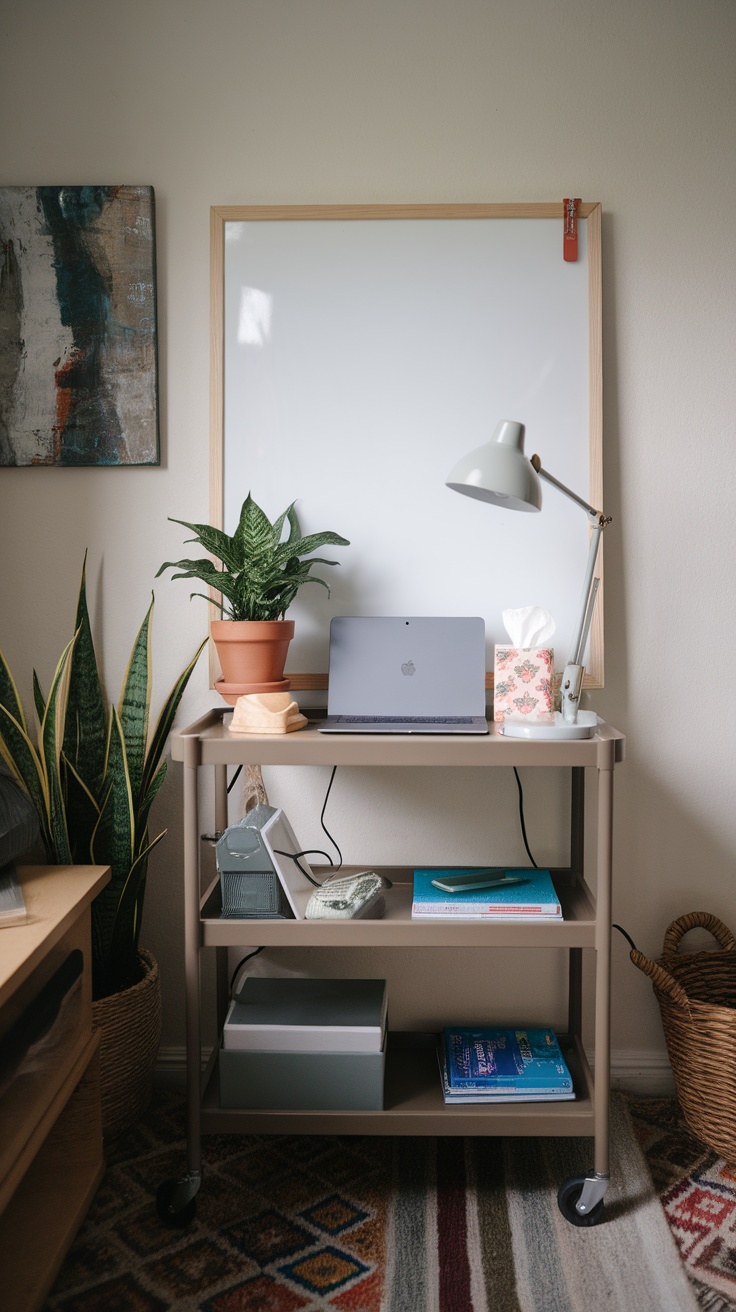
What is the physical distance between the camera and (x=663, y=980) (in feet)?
5.58

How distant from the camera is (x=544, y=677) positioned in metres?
1.59

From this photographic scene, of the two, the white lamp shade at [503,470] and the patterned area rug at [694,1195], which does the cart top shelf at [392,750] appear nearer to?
the white lamp shade at [503,470]

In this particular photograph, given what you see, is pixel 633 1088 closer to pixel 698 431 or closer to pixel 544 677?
pixel 544 677

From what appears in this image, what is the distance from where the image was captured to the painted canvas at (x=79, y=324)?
1.84 m

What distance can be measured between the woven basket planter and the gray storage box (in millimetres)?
241

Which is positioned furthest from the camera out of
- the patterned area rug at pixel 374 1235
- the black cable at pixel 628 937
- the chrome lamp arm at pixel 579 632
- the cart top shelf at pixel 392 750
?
the black cable at pixel 628 937

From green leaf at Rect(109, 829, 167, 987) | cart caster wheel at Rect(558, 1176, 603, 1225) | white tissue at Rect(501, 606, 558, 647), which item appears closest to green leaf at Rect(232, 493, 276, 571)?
white tissue at Rect(501, 606, 558, 647)

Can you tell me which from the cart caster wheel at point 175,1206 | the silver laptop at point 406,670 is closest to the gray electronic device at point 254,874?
the silver laptop at point 406,670

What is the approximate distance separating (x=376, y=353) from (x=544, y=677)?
769 mm

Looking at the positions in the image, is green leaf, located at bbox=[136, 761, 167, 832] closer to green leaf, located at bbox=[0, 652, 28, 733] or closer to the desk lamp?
green leaf, located at bbox=[0, 652, 28, 733]

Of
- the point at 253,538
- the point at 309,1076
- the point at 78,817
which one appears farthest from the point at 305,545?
the point at 309,1076

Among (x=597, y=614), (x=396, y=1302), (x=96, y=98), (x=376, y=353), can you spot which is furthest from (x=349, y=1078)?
(x=96, y=98)

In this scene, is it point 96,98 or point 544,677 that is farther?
point 96,98

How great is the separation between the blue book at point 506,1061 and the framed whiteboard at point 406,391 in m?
0.73
